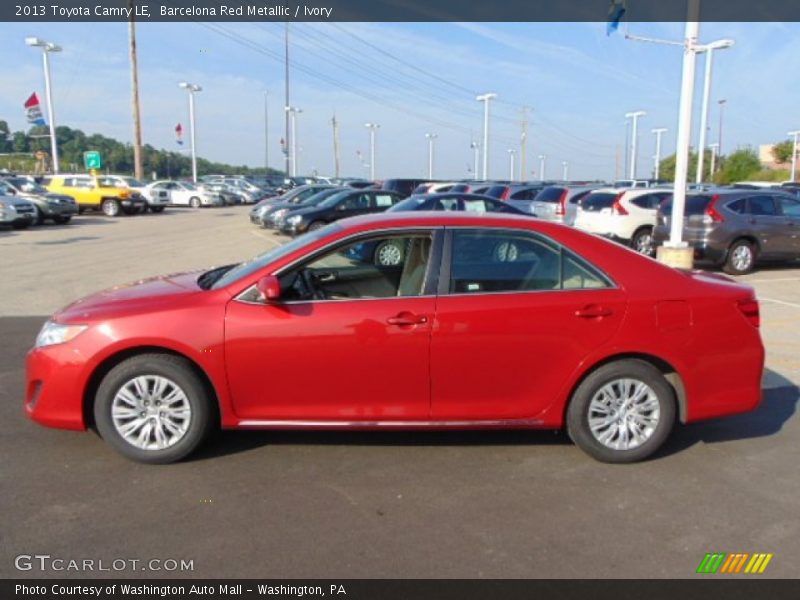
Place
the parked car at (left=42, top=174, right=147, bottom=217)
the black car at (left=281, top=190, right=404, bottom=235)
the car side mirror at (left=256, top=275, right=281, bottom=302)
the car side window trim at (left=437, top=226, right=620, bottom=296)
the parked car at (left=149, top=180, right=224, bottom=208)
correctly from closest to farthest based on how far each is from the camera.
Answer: the car side mirror at (left=256, top=275, right=281, bottom=302), the car side window trim at (left=437, top=226, right=620, bottom=296), the black car at (left=281, top=190, right=404, bottom=235), the parked car at (left=42, top=174, right=147, bottom=217), the parked car at (left=149, top=180, right=224, bottom=208)

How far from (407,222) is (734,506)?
102 inches

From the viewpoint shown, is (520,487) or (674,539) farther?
(520,487)

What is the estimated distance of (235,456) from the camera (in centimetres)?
420

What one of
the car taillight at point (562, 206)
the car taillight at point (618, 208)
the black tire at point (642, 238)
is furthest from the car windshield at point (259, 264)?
the car taillight at point (562, 206)

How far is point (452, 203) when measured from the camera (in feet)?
48.9

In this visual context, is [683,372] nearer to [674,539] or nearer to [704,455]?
[704,455]

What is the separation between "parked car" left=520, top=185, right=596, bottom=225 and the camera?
16828 mm

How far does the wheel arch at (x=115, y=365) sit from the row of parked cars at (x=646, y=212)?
637 cm

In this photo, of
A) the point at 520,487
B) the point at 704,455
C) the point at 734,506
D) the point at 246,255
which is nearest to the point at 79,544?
the point at 520,487

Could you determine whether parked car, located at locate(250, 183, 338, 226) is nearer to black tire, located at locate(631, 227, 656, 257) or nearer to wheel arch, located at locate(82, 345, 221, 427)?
black tire, located at locate(631, 227, 656, 257)

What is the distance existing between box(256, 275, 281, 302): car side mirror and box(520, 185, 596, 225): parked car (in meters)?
13.3

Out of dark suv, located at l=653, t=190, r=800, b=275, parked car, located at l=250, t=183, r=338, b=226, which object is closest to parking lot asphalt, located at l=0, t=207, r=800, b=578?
dark suv, located at l=653, t=190, r=800, b=275

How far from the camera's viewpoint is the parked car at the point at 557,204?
16.8m

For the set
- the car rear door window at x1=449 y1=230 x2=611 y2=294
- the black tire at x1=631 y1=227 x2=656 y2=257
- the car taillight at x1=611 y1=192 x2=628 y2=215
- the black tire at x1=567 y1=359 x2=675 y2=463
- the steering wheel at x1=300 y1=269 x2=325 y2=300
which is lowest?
the black tire at x1=567 y1=359 x2=675 y2=463
